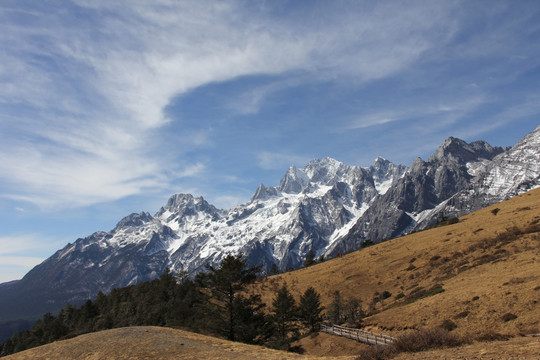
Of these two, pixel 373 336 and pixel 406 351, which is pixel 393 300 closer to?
pixel 373 336

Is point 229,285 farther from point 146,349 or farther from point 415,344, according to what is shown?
point 415,344

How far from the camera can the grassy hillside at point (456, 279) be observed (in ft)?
85.3

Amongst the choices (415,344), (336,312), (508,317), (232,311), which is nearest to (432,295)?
(508,317)

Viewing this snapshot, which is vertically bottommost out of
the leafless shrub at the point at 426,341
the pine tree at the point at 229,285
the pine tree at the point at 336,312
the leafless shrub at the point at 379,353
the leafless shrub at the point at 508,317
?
the pine tree at the point at 336,312

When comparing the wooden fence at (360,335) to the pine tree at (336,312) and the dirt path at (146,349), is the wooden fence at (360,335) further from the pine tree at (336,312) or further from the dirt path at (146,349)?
the dirt path at (146,349)

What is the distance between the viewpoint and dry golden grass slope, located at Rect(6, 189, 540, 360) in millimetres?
17297

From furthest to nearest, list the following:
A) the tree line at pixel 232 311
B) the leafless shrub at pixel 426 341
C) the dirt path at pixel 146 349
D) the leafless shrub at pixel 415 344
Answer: the tree line at pixel 232 311 < the dirt path at pixel 146 349 < the leafless shrub at pixel 426 341 < the leafless shrub at pixel 415 344

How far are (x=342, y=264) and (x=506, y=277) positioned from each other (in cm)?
4446

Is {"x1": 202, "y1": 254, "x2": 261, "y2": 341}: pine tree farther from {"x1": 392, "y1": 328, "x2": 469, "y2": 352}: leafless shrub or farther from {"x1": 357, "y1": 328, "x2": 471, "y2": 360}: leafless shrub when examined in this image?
Answer: {"x1": 392, "y1": 328, "x2": 469, "y2": 352}: leafless shrub

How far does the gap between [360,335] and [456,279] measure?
575 inches

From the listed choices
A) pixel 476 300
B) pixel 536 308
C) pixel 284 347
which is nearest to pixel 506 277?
pixel 476 300

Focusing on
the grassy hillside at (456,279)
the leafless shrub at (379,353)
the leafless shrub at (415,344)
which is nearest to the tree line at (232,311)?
the grassy hillside at (456,279)

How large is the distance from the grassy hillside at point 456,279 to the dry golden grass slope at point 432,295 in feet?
0.42

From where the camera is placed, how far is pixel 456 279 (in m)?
38.9
